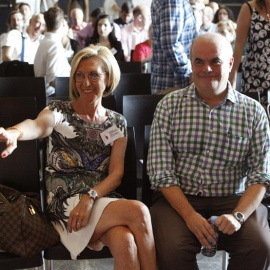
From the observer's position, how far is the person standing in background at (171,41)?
375cm

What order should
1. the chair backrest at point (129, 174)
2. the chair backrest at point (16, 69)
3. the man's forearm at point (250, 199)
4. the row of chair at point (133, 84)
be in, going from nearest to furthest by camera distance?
1. the man's forearm at point (250, 199)
2. the chair backrest at point (129, 174)
3. the row of chair at point (133, 84)
4. the chair backrest at point (16, 69)

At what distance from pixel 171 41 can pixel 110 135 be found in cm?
136

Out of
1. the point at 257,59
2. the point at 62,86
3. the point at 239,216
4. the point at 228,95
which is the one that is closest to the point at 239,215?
the point at 239,216

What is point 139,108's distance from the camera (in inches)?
131

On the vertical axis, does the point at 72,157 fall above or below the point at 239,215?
above

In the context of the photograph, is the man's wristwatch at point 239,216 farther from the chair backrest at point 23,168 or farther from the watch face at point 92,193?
the chair backrest at point 23,168

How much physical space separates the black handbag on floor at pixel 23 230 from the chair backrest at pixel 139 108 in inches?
44.3

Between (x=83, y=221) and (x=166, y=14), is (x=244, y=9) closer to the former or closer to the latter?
(x=166, y=14)

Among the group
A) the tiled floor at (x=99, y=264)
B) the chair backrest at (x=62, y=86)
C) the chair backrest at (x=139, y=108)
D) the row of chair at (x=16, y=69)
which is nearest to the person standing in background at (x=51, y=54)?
the row of chair at (x=16, y=69)

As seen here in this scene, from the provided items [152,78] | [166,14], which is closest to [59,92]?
[152,78]

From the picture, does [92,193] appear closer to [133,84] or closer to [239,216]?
[239,216]

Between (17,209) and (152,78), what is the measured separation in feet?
6.95

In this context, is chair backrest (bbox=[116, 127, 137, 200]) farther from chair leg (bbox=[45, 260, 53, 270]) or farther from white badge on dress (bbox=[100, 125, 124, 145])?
chair leg (bbox=[45, 260, 53, 270])

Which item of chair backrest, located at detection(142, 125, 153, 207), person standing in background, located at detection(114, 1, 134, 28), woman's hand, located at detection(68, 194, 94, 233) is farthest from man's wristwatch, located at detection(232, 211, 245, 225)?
person standing in background, located at detection(114, 1, 134, 28)
